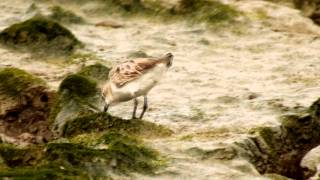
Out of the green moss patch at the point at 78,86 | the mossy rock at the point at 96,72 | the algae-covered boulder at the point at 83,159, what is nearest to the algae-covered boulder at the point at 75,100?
the green moss patch at the point at 78,86

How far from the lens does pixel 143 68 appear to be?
48.4ft

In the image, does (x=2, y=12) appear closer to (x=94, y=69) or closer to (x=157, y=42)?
(x=157, y=42)

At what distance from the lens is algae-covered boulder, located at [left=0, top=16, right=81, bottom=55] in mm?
19844

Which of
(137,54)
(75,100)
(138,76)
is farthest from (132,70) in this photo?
(137,54)

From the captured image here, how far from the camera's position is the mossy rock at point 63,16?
21.8m

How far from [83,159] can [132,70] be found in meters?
2.80

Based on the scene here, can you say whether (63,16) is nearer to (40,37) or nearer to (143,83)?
(40,37)

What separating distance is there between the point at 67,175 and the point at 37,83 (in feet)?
20.1

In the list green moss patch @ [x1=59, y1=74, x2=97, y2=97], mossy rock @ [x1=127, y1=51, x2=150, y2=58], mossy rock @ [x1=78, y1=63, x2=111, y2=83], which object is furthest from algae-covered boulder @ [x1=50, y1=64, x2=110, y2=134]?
mossy rock @ [x1=127, y1=51, x2=150, y2=58]

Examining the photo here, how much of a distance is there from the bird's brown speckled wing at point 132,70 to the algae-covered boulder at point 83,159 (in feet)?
3.93

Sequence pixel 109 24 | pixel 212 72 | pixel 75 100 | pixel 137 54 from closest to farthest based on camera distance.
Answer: pixel 75 100 → pixel 212 72 → pixel 137 54 → pixel 109 24

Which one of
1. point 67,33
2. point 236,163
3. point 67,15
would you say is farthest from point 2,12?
point 236,163

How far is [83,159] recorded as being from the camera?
12.3 meters

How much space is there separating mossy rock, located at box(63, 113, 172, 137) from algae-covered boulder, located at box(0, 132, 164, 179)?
2.58 feet
